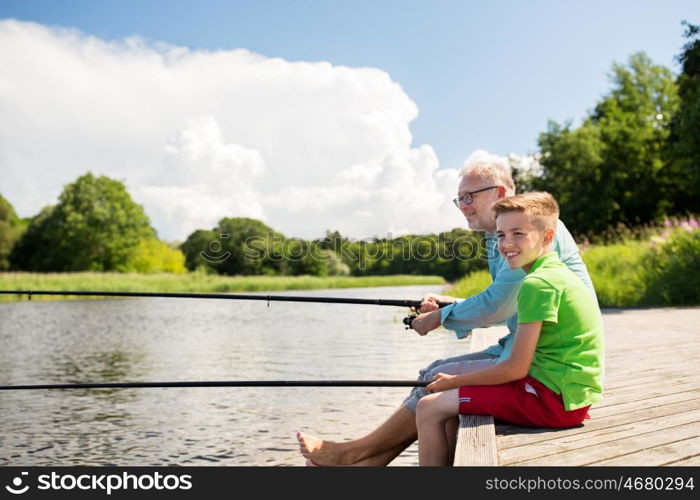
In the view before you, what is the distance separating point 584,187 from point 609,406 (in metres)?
28.9

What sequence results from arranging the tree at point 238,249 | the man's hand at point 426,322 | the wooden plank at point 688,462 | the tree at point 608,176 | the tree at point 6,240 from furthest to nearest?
the tree at point 238,249, the tree at point 6,240, the tree at point 608,176, the man's hand at point 426,322, the wooden plank at point 688,462

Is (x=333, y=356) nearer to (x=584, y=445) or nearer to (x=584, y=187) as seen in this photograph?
(x=584, y=445)

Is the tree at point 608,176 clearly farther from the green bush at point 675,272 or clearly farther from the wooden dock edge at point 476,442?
the wooden dock edge at point 476,442

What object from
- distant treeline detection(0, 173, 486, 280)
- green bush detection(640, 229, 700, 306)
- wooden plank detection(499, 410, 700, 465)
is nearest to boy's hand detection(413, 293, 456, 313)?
wooden plank detection(499, 410, 700, 465)

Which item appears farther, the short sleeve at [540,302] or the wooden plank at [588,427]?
the wooden plank at [588,427]

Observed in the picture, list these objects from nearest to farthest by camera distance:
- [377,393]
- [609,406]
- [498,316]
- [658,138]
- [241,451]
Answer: [498,316]
[609,406]
[241,451]
[377,393]
[658,138]

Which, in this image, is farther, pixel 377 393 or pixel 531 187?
pixel 531 187

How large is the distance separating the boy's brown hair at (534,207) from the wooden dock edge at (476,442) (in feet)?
2.43

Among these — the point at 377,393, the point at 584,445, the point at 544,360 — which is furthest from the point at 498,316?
the point at 377,393

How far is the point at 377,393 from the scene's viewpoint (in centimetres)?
680

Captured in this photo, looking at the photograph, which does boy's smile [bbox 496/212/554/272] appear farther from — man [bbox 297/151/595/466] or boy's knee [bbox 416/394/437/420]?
boy's knee [bbox 416/394/437/420]

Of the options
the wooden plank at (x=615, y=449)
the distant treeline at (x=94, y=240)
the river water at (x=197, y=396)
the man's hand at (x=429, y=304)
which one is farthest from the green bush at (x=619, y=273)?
the distant treeline at (x=94, y=240)

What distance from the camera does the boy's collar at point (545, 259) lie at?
2.54 m

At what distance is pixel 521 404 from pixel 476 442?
31cm
